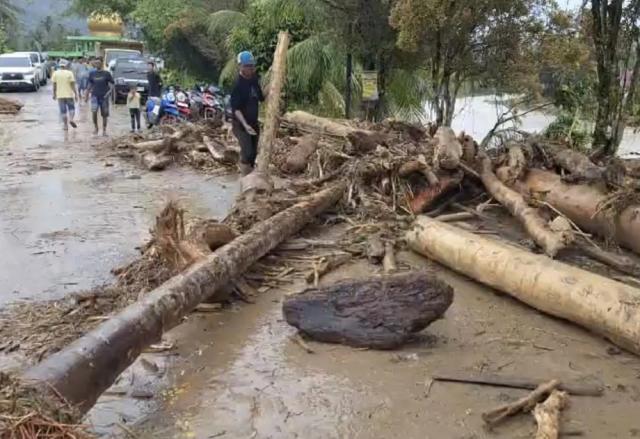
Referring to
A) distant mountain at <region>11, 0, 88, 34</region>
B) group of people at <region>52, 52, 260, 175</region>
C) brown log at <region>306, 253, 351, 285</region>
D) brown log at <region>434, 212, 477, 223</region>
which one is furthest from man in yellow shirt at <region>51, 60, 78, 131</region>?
distant mountain at <region>11, 0, 88, 34</region>

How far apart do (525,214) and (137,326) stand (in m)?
4.47

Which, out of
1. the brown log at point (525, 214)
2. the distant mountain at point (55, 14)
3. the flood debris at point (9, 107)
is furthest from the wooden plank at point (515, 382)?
the distant mountain at point (55, 14)

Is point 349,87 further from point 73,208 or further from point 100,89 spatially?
point 73,208

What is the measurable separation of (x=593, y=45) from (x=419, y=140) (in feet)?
12.0

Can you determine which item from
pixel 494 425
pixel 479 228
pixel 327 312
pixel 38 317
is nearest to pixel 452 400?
pixel 494 425

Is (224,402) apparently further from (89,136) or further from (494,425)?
(89,136)

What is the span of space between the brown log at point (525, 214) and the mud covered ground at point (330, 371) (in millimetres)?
924

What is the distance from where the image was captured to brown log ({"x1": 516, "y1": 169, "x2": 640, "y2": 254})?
7004 millimetres

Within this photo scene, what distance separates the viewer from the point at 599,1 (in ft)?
38.2

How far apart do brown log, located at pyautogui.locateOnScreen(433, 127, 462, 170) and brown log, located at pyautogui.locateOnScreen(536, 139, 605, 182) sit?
1.11 metres

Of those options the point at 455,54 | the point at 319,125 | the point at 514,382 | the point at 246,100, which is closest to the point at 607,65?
the point at 455,54

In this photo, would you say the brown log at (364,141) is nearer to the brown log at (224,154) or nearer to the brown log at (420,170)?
the brown log at (420,170)

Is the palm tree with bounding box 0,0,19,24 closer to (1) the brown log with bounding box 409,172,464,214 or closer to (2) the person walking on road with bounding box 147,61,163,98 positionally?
(2) the person walking on road with bounding box 147,61,163,98

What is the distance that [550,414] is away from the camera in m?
3.95
